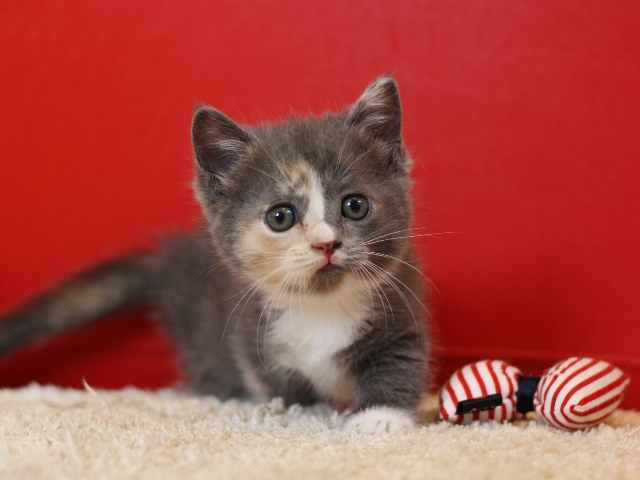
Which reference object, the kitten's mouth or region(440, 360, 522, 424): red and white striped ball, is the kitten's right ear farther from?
region(440, 360, 522, 424): red and white striped ball

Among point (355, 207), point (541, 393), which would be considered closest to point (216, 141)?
point (355, 207)

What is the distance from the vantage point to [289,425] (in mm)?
1507

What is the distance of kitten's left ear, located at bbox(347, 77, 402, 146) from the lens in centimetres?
154

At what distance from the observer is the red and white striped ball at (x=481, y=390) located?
150 cm

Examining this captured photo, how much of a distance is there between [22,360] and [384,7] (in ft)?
5.50

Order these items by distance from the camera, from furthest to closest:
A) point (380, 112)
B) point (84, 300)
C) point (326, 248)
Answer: point (84, 300) → point (380, 112) → point (326, 248)

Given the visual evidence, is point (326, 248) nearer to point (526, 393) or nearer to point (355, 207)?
point (355, 207)

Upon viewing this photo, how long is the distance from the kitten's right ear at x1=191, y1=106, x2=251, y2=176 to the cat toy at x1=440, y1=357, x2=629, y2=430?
0.77 meters

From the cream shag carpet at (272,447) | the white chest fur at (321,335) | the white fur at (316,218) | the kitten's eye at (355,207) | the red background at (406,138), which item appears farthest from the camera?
the red background at (406,138)

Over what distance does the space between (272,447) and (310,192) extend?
1.81ft

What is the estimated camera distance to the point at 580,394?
4.58 ft

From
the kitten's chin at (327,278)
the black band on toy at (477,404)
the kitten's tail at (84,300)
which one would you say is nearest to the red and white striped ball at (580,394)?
the black band on toy at (477,404)

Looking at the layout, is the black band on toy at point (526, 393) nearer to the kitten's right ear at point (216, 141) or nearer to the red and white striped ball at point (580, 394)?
the red and white striped ball at point (580, 394)

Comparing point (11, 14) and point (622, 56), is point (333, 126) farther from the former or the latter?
point (11, 14)
